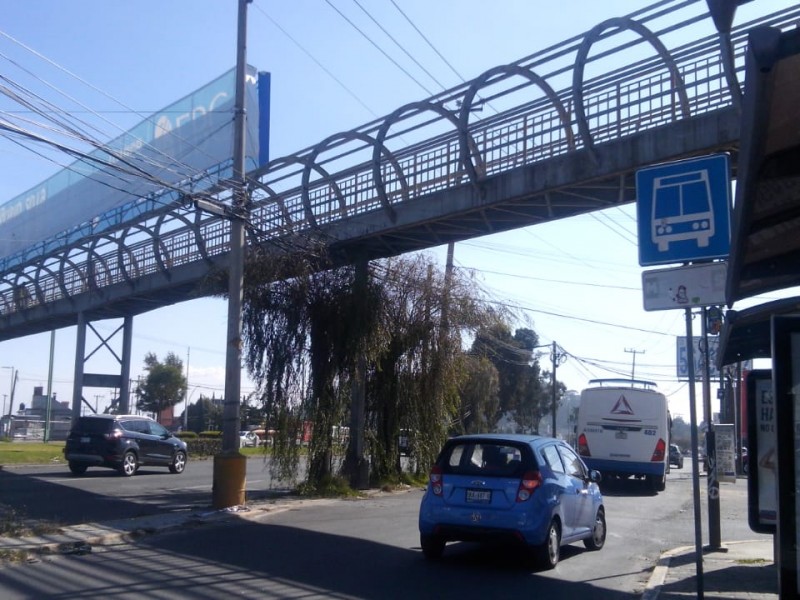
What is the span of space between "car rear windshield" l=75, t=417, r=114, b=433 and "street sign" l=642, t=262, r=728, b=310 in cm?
1963

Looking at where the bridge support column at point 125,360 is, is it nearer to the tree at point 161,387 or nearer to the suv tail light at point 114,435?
the suv tail light at point 114,435

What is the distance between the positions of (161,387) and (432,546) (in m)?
51.9

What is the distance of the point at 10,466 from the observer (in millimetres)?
26797

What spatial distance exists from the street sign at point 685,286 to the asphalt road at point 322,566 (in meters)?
3.66

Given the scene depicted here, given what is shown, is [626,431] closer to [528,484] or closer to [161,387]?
[528,484]

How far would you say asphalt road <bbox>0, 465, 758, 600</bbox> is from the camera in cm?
914

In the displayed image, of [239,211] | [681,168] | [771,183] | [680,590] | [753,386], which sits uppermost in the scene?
[239,211]

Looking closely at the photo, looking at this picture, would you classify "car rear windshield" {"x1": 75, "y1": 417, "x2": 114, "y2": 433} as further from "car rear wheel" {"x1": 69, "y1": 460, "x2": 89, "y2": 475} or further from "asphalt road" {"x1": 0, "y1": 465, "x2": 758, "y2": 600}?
"asphalt road" {"x1": 0, "y1": 465, "x2": 758, "y2": 600}

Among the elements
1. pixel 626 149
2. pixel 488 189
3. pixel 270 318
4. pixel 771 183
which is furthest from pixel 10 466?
pixel 771 183

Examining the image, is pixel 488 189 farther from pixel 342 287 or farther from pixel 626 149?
pixel 342 287

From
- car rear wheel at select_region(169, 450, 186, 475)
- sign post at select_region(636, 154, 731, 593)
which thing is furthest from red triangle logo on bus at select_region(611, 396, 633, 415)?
sign post at select_region(636, 154, 731, 593)

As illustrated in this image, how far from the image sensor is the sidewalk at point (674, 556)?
31.3 ft

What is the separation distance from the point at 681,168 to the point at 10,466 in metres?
24.7

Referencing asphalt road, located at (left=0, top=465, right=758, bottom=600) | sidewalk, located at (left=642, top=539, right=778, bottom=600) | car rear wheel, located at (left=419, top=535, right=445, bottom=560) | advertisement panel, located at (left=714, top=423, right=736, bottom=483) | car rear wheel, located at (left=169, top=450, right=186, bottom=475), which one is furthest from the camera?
car rear wheel, located at (left=169, top=450, right=186, bottom=475)
